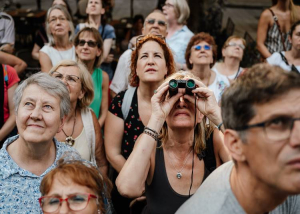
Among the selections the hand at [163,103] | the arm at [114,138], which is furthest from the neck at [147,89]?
the hand at [163,103]

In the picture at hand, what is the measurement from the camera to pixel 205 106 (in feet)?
8.30

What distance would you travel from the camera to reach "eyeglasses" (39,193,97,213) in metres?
1.93

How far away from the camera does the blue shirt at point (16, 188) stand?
7.70ft

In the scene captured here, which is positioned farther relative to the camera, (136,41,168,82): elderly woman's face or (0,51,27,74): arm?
(0,51,27,74): arm

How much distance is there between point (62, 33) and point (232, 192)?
→ 3663 mm

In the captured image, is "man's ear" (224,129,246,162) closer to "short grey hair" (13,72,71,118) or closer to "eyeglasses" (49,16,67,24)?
"short grey hair" (13,72,71,118)

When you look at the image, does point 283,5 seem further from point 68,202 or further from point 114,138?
point 68,202

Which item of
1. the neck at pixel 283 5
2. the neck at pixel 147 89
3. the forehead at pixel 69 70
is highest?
the neck at pixel 283 5

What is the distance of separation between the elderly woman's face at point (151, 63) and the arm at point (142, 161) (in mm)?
949

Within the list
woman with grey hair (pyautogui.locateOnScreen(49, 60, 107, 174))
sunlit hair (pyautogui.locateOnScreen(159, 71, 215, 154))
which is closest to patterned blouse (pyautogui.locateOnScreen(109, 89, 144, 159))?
woman with grey hair (pyautogui.locateOnScreen(49, 60, 107, 174))

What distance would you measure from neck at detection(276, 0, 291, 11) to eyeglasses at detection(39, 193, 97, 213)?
435 centimetres

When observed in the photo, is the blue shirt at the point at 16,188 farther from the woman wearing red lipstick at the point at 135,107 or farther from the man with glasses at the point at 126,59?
the man with glasses at the point at 126,59

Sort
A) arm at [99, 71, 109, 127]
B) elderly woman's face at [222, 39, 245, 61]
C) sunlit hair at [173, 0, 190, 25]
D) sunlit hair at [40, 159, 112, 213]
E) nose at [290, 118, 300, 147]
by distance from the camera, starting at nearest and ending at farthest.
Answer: nose at [290, 118, 300, 147]
sunlit hair at [40, 159, 112, 213]
arm at [99, 71, 109, 127]
elderly woman's face at [222, 39, 245, 61]
sunlit hair at [173, 0, 190, 25]

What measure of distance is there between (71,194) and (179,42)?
11.8 ft
